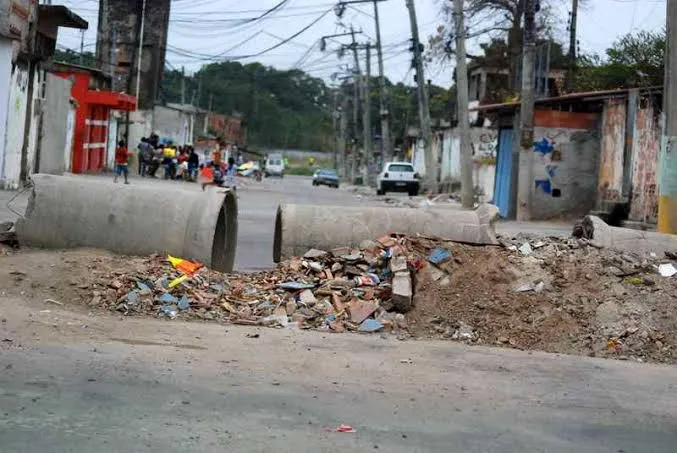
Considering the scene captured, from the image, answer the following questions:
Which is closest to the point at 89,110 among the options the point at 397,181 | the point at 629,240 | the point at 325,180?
the point at 397,181

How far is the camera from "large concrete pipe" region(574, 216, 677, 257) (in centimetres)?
1182

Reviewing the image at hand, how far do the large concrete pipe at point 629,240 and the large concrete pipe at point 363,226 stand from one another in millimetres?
1342

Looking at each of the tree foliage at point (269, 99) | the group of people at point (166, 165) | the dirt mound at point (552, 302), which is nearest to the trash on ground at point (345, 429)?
the dirt mound at point (552, 302)

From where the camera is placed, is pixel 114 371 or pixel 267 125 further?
pixel 267 125

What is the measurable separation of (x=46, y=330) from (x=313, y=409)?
3.15 meters

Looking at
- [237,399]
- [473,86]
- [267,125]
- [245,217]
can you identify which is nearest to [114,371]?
[237,399]

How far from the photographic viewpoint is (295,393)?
6.61m

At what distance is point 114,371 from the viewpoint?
683 centimetres

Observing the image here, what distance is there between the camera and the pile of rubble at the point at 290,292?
961 cm

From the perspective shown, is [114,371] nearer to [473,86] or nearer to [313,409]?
[313,409]

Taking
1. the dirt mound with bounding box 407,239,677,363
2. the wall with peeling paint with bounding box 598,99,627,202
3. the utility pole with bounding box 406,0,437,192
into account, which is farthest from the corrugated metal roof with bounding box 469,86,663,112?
the dirt mound with bounding box 407,239,677,363

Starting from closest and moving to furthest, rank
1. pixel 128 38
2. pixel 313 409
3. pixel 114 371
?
pixel 313 409, pixel 114 371, pixel 128 38

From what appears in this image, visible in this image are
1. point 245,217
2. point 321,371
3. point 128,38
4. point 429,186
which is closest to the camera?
point 321,371

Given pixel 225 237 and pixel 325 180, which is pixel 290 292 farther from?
pixel 325 180
